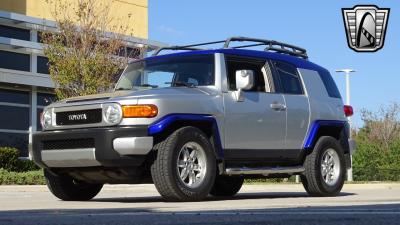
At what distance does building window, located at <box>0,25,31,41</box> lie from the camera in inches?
1170

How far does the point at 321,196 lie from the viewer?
1088 cm

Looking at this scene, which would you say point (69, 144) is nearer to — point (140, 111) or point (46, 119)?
point (46, 119)

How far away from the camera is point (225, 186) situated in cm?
1153

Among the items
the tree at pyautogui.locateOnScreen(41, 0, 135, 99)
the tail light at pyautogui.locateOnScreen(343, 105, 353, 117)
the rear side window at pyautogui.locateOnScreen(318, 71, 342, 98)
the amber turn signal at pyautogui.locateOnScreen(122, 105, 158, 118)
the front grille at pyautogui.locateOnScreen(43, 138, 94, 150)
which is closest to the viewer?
the amber turn signal at pyautogui.locateOnScreen(122, 105, 158, 118)

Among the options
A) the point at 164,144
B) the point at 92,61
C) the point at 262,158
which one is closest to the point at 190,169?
the point at 164,144

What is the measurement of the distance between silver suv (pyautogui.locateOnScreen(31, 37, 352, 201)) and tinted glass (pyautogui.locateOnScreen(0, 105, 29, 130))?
1958 centimetres

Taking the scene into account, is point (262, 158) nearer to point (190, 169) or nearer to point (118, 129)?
point (190, 169)

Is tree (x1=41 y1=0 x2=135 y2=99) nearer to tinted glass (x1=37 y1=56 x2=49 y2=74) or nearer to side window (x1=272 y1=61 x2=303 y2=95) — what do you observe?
tinted glass (x1=37 y1=56 x2=49 y2=74)

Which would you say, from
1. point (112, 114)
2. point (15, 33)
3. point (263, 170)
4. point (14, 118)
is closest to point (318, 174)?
point (263, 170)

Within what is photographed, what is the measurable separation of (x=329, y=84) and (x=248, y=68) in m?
2.04

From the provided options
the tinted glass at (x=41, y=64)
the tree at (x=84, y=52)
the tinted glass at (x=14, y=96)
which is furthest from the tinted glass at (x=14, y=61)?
the tree at (x=84, y=52)

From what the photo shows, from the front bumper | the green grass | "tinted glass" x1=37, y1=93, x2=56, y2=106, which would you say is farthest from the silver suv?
"tinted glass" x1=37, y1=93, x2=56, y2=106

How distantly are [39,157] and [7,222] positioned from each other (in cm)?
356

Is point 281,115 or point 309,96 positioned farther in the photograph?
point 309,96
